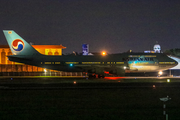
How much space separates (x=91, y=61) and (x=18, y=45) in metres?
15.6

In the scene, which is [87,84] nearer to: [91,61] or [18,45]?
[91,61]

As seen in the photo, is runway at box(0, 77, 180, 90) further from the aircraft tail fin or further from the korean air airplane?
the aircraft tail fin

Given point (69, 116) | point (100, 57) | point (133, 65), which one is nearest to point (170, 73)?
point (133, 65)

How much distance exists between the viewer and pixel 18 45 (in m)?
51.0

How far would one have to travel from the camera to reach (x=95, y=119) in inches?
523

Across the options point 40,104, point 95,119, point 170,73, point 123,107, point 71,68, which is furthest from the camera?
point 170,73

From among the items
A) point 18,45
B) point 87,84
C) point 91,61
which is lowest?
point 87,84

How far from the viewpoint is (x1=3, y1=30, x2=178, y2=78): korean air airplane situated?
5028 centimetres

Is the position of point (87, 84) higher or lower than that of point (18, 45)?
lower

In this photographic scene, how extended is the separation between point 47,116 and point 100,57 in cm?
3871

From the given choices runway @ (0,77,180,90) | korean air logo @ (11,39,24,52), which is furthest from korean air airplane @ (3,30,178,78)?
runway @ (0,77,180,90)

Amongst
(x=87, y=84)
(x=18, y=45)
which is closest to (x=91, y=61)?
(x=18, y=45)

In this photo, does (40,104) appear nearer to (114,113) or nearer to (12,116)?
(12,116)

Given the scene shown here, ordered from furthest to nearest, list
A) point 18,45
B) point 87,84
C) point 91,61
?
point 91,61
point 18,45
point 87,84
